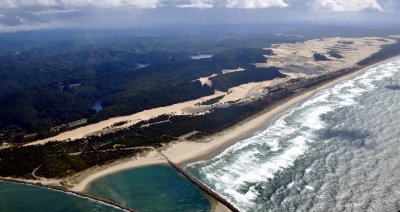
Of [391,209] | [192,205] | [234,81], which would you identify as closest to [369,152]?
[391,209]

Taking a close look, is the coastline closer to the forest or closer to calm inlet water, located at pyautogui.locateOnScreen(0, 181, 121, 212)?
calm inlet water, located at pyautogui.locateOnScreen(0, 181, 121, 212)

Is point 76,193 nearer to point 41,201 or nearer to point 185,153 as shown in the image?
point 41,201

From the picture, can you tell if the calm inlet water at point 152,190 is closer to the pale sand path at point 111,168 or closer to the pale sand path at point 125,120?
the pale sand path at point 111,168

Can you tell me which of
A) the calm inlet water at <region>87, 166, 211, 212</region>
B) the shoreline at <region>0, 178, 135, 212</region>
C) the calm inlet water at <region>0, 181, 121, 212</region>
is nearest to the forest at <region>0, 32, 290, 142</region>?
the shoreline at <region>0, 178, 135, 212</region>

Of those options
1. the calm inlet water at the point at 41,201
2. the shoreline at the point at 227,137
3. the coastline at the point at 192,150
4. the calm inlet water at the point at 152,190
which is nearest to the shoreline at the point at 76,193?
the calm inlet water at the point at 41,201

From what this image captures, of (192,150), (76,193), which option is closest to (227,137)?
(192,150)

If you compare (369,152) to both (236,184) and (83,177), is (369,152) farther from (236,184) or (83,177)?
(83,177)
